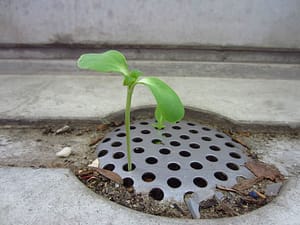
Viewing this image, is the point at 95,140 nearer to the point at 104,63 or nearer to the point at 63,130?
the point at 63,130

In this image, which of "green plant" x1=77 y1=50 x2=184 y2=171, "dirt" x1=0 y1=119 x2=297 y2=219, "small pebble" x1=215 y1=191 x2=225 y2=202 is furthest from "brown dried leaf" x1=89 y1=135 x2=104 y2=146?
"small pebble" x1=215 y1=191 x2=225 y2=202

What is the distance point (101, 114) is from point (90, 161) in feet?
0.81

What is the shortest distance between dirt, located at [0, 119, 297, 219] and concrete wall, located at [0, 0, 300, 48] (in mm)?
615

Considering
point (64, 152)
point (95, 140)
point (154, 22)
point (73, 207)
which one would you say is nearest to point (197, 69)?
point (154, 22)

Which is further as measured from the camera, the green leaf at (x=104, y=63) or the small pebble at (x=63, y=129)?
the small pebble at (x=63, y=129)

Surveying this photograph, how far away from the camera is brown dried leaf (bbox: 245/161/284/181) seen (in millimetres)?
628

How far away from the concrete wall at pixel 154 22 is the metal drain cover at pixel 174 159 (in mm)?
630

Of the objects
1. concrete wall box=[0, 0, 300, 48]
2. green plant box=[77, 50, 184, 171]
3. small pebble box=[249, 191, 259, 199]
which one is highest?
concrete wall box=[0, 0, 300, 48]

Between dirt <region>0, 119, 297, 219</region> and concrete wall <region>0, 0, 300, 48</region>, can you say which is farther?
concrete wall <region>0, 0, 300, 48</region>

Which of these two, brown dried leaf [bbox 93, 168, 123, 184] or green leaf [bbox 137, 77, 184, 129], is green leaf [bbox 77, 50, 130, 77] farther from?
brown dried leaf [bbox 93, 168, 123, 184]

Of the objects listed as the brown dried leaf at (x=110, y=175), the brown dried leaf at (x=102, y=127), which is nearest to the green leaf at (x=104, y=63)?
the brown dried leaf at (x=110, y=175)

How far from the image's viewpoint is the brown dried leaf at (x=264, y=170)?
0.63 meters

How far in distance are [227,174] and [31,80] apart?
38.3 inches

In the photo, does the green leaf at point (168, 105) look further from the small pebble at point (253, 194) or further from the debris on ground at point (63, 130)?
the debris on ground at point (63, 130)
